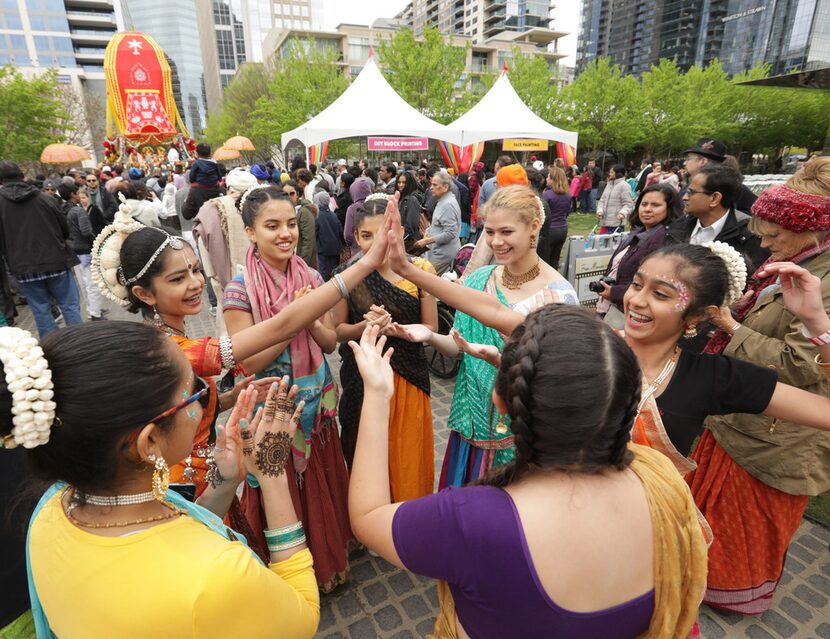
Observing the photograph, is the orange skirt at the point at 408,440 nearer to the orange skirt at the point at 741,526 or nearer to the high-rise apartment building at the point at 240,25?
the orange skirt at the point at 741,526

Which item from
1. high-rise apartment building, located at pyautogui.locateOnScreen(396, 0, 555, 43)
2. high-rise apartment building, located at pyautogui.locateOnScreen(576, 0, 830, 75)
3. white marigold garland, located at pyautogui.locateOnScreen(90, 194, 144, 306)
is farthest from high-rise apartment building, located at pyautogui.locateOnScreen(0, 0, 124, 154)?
high-rise apartment building, located at pyautogui.locateOnScreen(576, 0, 830, 75)

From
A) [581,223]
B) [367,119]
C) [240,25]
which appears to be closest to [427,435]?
[367,119]

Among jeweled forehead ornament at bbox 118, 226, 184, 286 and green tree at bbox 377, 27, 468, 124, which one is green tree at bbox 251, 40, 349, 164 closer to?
green tree at bbox 377, 27, 468, 124

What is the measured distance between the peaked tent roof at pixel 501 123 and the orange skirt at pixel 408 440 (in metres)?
8.99

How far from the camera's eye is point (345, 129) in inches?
351

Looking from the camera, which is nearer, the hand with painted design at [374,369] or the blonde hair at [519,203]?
the hand with painted design at [374,369]

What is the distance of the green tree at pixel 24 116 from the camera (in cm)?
1914

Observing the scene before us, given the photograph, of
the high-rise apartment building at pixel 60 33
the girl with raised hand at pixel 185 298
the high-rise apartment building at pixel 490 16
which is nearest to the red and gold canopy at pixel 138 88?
the girl with raised hand at pixel 185 298

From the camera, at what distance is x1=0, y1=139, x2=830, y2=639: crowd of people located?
0.92 metres

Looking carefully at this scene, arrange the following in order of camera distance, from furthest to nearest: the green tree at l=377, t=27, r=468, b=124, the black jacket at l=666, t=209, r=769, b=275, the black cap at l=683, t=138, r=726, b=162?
1. the green tree at l=377, t=27, r=468, b=124
2. the black cap at l=683, t=138, r=726, b=162
3. the black jacket at l=666, t=209, r=769, b=275

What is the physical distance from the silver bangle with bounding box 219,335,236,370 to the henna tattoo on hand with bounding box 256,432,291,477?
506 mm

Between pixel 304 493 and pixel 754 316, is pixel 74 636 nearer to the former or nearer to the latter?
pixel 304 493

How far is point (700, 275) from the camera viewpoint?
1.83m

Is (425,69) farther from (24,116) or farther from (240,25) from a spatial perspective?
(240,25)
